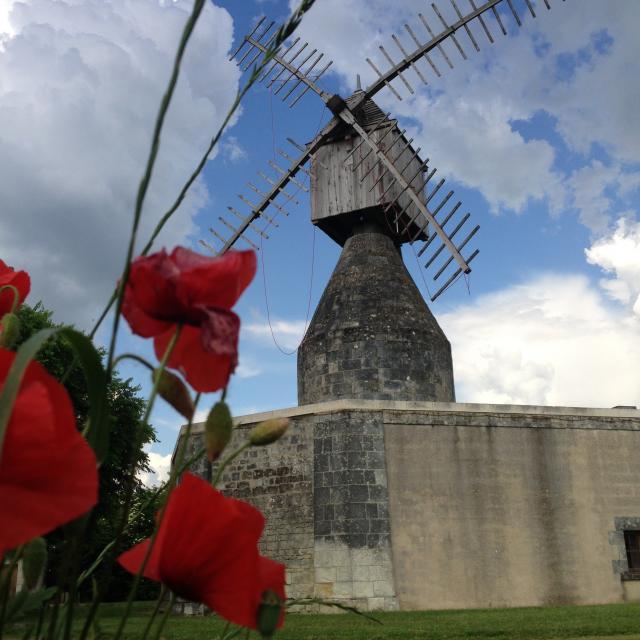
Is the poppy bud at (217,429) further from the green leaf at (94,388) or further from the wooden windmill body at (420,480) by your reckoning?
the wooden windmill body at (420,480)

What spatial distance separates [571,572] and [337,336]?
6024 millimetres

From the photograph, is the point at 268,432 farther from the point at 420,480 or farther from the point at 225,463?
the point at 420,480

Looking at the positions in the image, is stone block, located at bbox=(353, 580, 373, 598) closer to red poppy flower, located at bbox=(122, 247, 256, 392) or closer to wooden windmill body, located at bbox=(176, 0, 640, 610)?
wooden windmill body, located at bbox=(176, 0, 640, 610)

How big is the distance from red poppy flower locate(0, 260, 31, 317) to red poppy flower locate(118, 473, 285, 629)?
45 centimetres

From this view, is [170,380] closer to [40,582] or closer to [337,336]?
[40,582]

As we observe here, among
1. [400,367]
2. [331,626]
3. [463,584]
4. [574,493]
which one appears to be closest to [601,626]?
[331,626]

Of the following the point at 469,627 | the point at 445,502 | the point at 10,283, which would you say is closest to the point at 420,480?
the point at 445,502

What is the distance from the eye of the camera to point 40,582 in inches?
31.8

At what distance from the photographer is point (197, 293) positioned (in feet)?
1.99

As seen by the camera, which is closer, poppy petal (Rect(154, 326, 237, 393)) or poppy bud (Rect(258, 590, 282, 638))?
poppy bud (Rect(258, 590, 282, 638))

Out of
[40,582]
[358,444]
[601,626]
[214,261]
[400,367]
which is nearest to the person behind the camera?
[214,261]

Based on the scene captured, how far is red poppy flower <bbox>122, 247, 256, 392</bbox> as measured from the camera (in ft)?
1.93

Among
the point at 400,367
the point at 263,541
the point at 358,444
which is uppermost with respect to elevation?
the point at 400,367

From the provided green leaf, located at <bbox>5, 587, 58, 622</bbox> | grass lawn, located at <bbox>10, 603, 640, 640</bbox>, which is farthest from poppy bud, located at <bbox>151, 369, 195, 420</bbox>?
grass lawn, located at <bbox>10, 603, 640, 640</bbox>
